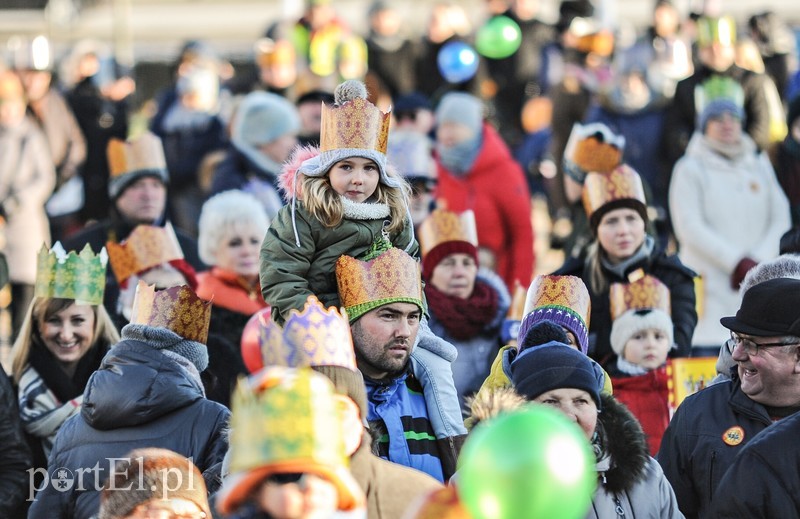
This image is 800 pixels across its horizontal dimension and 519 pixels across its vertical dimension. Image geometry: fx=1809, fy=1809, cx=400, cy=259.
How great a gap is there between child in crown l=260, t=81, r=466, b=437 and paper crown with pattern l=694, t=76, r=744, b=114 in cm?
495

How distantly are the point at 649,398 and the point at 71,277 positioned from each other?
272cm

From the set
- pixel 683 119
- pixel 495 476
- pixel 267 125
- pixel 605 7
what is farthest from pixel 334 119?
pixel 605 7

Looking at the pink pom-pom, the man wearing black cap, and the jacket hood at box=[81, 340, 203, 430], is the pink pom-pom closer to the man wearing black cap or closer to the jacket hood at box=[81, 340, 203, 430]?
the jacket hood at box=[81, 340, 203, 430]

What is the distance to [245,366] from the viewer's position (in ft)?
27.4

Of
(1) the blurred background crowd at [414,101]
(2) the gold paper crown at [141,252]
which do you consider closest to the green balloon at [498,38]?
(1) the blurred background crowd at [414,101]

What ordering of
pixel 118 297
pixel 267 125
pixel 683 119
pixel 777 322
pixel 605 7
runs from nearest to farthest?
pixel 777 322 → pixel 118 297 → pixel 267 125 → pixel 683 119 → pixel 605 7

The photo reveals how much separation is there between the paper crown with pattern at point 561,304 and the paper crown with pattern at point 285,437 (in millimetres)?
2551

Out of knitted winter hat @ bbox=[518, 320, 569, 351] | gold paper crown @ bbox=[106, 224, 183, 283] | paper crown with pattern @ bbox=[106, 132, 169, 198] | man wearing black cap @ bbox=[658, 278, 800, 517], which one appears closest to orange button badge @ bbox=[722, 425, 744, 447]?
man wearing black cap @ bbox=[658, 278, 800, 517]

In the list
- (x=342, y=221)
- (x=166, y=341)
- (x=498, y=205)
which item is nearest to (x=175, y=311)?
(x=166, y=341)

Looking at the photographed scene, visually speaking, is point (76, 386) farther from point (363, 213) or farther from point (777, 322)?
point (777, 322)

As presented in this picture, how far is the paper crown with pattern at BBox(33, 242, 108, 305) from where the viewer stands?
27.1 ft

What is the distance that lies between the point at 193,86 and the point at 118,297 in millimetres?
5959

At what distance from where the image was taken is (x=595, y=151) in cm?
1061

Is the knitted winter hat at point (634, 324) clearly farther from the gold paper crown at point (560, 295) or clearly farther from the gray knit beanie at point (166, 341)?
the gray knit beanie at point (166, 341)
